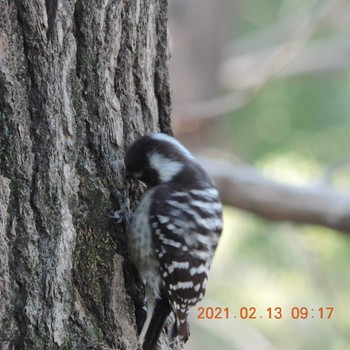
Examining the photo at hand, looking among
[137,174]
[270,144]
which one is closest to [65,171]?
[137,174]

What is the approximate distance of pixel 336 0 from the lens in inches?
249

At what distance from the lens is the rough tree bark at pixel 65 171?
7.34 feet

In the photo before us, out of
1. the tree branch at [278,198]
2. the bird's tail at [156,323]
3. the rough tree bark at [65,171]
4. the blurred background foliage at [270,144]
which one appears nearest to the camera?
the rough tree bark at [65,171]

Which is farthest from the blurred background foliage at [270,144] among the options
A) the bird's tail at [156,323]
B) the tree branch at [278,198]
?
the bird's tail at [156,323]

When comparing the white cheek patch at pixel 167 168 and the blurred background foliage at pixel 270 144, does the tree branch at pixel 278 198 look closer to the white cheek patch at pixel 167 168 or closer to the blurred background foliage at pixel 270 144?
the blurred background foliage at pixel 270 144

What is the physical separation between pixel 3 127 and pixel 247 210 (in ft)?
11.0

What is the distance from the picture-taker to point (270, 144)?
7.38 m

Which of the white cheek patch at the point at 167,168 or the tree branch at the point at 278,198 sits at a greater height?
the white cheek patch at the point at 167,168

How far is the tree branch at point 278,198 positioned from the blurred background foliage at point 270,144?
92 cm

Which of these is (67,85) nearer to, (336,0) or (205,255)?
(205,255)

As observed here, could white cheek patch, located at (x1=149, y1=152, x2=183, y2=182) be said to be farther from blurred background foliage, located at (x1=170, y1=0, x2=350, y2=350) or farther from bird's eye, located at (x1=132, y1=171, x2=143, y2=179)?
blurred background foliage, located at (x1=170, y1=0, x2=350, y2=350)

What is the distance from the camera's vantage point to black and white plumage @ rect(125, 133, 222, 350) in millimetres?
2475

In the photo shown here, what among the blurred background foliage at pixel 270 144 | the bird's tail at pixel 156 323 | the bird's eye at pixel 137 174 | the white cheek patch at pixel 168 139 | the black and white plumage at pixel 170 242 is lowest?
the blurred background foliage at pixel 270 144

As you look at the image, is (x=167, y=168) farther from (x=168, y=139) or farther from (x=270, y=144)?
(x=270, y=144)
